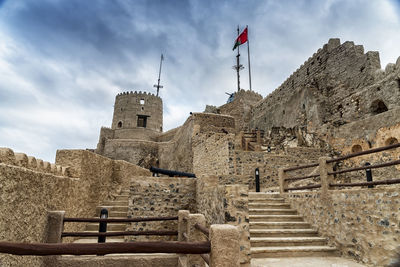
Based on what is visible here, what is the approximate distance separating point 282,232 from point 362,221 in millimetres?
1827

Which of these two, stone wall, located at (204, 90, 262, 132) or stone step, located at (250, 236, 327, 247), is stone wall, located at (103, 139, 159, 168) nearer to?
stone wall, located at (204, 90, 262, 132)

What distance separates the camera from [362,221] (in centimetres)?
492

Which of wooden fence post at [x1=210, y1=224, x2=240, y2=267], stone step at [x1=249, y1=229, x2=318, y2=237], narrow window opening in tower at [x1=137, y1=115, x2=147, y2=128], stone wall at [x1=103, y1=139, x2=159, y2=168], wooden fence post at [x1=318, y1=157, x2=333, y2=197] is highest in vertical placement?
narrow window opening in tower at [x1=137, y1=115, x2=147, y2=128]

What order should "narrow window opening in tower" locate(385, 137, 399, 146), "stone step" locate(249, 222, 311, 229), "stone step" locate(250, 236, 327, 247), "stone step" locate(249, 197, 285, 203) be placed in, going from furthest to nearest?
"narrow window opening in tower" locate(385, 137, 399, 146)
"stone step" locate(249, 197, 285, 203)
"stone step" locate(249, 222, 311, 229)
"stone step" locate(250, 236, 327, 247)

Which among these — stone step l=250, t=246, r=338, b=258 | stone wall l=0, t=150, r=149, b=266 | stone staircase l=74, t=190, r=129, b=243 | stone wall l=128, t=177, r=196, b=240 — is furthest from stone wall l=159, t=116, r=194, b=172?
stone step l=250, t=246, r=338, b=258

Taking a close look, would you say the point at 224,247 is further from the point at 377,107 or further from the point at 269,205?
the point at 377,107

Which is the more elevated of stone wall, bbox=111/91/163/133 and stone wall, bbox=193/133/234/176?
stone wall, bbox=111/91/163/133

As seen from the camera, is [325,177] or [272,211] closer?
[325,177]

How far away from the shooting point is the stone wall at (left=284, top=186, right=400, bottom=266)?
4.37 meters

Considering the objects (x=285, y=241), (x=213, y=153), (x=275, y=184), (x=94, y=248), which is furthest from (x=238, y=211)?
(x=213, y=153)

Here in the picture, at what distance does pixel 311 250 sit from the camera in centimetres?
547

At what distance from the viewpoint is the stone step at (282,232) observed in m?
5.95

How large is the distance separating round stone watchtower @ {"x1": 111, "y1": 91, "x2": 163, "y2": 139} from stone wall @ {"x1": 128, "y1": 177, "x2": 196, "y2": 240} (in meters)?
26.5

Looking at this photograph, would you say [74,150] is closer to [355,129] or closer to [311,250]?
[311,250]
